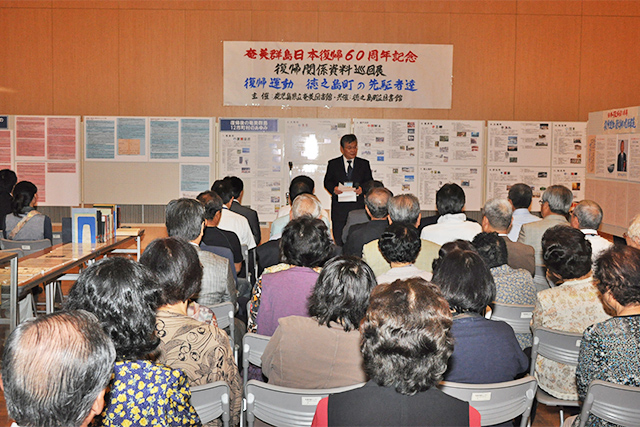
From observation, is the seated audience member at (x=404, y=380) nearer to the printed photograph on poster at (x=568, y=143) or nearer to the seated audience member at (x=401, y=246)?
the seated audience member at (x=401, y=246)

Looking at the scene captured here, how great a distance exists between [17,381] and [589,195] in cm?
747

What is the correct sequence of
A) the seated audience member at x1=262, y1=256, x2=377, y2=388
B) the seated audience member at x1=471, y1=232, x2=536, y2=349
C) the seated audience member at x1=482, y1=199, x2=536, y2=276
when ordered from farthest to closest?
the seated audience member at x1=482, y1=199, x2=536, y2=276
the seated audience member at x1=471, y1=232, x2=536, y2=349
the seated audience member at x1=262, y1=256, x2=377, y2=388

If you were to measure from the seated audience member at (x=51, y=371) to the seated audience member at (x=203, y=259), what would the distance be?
6.88 feet

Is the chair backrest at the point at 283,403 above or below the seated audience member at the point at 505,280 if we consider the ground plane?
below

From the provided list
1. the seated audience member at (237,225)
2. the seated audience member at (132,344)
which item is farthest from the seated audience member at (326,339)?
the seated audience member at (237,225)

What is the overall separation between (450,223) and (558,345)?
198 cm

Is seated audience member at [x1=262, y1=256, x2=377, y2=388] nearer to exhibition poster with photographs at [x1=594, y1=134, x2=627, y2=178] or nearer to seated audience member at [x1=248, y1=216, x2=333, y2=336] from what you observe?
seated audience member at [x1=248, y1=216, x2=333, y2=336]

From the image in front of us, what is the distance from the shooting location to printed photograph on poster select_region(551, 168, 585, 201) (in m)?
7.78

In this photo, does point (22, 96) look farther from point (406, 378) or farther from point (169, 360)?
point (406, 378)

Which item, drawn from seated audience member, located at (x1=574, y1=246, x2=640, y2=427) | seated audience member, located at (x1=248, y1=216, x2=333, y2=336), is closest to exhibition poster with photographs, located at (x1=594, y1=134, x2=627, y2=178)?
seated audience member, located at (x1=574, y1=246, x2=640, y2=427)

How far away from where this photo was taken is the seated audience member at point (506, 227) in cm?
389

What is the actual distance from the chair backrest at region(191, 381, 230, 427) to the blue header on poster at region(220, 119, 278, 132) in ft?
19.5

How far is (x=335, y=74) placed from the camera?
7.62 meters

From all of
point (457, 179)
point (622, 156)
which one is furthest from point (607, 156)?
point (457, 179)
